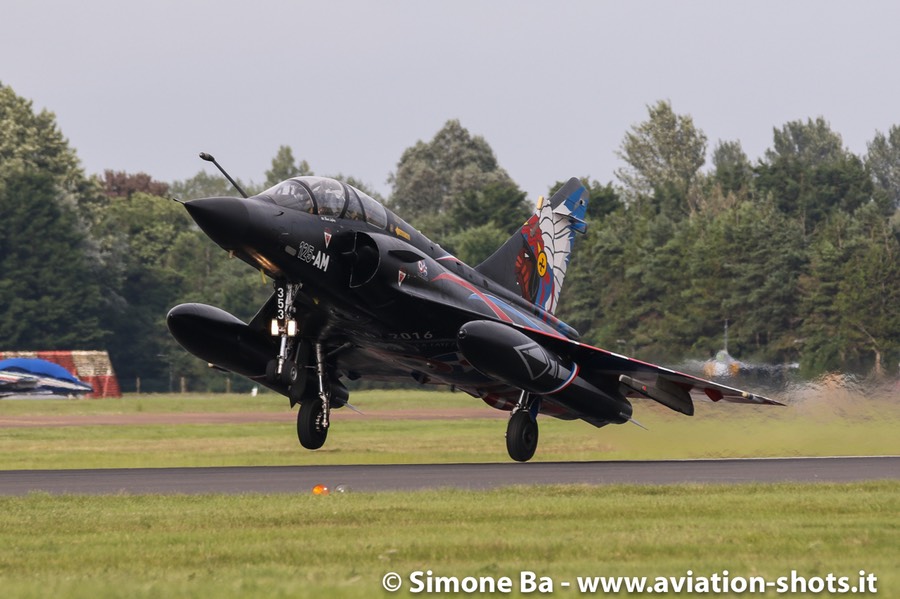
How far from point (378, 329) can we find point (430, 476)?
95.5 inches

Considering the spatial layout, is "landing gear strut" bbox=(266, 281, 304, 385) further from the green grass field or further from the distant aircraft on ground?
the distant aircraft on ground

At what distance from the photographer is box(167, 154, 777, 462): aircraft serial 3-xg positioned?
19141 millimetres

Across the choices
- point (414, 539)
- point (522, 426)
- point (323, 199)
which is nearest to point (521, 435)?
point (522, 426)

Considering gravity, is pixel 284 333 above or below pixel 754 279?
below

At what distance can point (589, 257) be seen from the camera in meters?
74.2

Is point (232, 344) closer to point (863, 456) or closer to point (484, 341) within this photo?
point (484, 341)

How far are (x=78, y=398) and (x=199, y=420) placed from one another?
20623 millimetres

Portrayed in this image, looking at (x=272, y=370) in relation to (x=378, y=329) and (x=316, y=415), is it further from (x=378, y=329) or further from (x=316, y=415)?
(x=316, y=415)

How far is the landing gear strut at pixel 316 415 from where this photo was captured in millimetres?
21250

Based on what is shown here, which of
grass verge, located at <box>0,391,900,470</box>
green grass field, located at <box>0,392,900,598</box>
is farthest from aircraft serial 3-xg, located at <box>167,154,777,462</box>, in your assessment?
green grass field, located at <box>0,392,900,598</box>

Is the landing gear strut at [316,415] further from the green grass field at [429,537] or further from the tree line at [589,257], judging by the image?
the tree line at [589,257]

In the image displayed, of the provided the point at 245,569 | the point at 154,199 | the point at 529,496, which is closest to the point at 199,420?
the point at 529,496

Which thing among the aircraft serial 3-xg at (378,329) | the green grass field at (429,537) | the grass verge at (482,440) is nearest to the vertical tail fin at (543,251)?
the aircraft serial 3-xg at (378,329)

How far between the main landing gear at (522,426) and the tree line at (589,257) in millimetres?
19175
